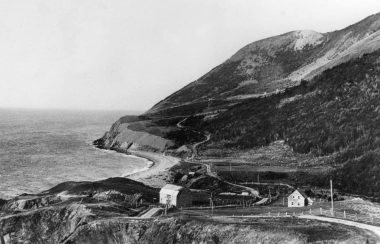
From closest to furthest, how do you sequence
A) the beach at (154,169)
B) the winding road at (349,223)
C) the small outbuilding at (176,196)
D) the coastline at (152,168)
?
the winding road at (349,223)
the small outbuilding at (176,196)
the beach at (154,169)
the coastline at (152,168)

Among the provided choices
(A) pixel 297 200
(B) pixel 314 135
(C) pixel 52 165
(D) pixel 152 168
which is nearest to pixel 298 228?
(A) pixel 297 200

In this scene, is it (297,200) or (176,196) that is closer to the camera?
(176,196)

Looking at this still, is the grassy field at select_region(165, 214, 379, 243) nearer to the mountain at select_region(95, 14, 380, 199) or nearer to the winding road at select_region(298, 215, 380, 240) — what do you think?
the winding road at select_region(298, 215, 380, 240)

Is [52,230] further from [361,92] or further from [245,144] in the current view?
→ [361,92]

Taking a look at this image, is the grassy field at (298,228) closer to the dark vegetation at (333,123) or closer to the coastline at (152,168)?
the dark vegetation at (333,123)

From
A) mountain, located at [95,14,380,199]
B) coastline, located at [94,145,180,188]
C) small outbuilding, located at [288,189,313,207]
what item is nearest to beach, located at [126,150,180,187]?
coastline, located at [94,145,180,188]

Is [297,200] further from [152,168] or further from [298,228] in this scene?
[152,168]

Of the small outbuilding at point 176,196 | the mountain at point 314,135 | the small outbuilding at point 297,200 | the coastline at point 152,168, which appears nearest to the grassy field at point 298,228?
the small outbuilding at point 176,196

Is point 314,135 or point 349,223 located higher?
point 314,135

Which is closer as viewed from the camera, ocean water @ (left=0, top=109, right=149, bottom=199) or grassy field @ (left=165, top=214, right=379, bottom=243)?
grassy field @ (left=165, top=214, right=379, bottom=243)
